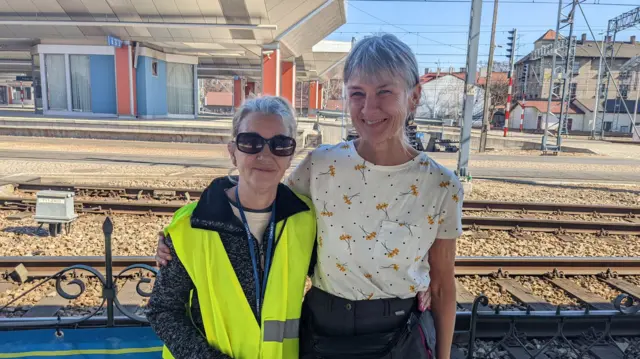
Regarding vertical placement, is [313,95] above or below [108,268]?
above

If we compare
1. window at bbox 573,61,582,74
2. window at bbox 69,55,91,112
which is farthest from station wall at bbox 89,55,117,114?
window at bbox 573,61,582,74

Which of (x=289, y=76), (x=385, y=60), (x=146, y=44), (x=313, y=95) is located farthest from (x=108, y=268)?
(x=313, y=95)

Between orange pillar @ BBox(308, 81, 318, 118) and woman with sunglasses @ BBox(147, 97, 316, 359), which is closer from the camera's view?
woman with sunglasses @ BBox(147, 97, 316, 359)

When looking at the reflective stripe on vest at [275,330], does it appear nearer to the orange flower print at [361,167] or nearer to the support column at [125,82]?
the orange flower print at [361,167]

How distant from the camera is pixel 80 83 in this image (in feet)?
75.9

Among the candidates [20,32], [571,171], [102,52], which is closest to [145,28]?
[102,52]

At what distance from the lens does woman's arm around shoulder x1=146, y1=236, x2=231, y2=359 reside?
1.59 m

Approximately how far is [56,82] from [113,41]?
479 centimetres

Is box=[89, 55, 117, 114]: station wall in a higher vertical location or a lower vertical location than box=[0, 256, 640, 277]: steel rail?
higher

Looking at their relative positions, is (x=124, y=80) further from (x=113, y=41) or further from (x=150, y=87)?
(x=113, y=41)

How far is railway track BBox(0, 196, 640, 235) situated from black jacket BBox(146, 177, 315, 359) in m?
5.97

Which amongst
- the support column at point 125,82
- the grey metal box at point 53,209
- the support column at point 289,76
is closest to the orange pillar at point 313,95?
the support column at point 289,76

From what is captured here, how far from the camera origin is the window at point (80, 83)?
75.2 feet

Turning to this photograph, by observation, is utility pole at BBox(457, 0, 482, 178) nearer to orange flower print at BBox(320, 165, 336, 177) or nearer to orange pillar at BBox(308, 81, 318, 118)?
orange flower print at BBox(320, 165, 336, 177)
